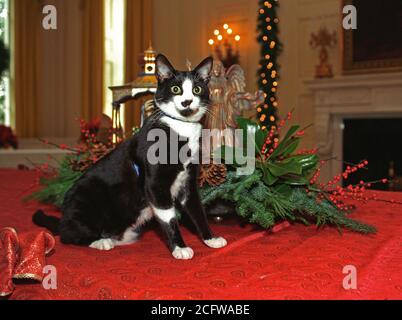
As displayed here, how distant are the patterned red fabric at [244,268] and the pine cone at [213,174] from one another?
0.15m

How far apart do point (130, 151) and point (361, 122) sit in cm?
457

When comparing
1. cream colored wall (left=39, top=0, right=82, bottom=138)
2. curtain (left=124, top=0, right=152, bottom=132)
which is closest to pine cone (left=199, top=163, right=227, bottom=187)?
curtain (left=124, top=0, right=152, bottom=132)

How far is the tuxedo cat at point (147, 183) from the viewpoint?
112 cm

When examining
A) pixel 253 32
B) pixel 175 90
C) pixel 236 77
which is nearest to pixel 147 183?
pixel 175 90

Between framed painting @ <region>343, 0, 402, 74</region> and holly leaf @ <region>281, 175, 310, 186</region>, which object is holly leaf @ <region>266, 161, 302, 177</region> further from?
framed painting @ <region>343, 0, 402, 74</region>

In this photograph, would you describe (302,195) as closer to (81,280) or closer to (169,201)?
(169,201)

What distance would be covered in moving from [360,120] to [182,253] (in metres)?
4.73

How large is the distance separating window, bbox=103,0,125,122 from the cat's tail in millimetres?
5163

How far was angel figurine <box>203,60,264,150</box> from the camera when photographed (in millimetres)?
1388

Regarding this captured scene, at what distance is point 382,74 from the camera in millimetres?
4785

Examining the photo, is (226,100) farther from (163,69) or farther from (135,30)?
(135,30)

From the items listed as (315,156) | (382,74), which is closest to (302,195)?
(315,156)

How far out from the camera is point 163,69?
121 centimetres

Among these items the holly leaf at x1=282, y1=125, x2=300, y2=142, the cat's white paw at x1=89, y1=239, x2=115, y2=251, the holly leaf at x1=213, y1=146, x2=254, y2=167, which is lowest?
the cat's white paw at x1=89, y1=239, x2=115, y2=251
